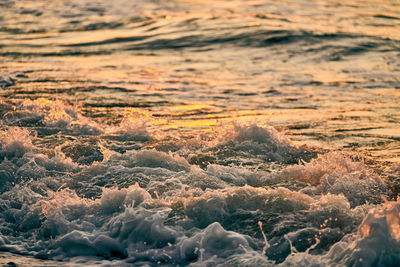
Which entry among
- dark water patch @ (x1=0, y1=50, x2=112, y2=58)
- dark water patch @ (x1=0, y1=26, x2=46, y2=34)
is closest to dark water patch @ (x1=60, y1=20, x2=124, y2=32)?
dark water patch @ (x1=0, y1=26, x2=46, y2=34)

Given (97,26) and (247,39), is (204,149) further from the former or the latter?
(97,26)

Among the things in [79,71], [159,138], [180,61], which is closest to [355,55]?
[180,61]

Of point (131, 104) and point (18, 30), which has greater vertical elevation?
point (18, 30)

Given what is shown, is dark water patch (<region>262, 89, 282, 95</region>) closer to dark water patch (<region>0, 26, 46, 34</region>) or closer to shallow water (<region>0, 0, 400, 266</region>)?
shallow water (<region>0, 0, 400, 266</region>)

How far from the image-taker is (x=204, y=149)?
8.84 metres

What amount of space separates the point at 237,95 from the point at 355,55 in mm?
5205

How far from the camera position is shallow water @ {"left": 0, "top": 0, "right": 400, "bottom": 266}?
230 inches

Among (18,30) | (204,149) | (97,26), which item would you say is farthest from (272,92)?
(18,30)

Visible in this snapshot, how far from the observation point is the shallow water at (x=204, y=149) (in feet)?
19.1

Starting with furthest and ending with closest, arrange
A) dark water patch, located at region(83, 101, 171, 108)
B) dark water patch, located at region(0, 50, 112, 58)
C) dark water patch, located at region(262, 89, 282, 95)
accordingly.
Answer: dark water patch, located at region(0, 50, 112, 58), dark water patch, located at region(262, 89, 282, 95), dark water patch, located at region(83, 101, 171, 108)

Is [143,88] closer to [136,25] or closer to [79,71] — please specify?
[79,71]

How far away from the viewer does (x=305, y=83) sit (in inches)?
565

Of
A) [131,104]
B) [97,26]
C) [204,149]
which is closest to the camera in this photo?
[204,149]

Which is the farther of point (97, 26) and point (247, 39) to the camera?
point (97, 26)
